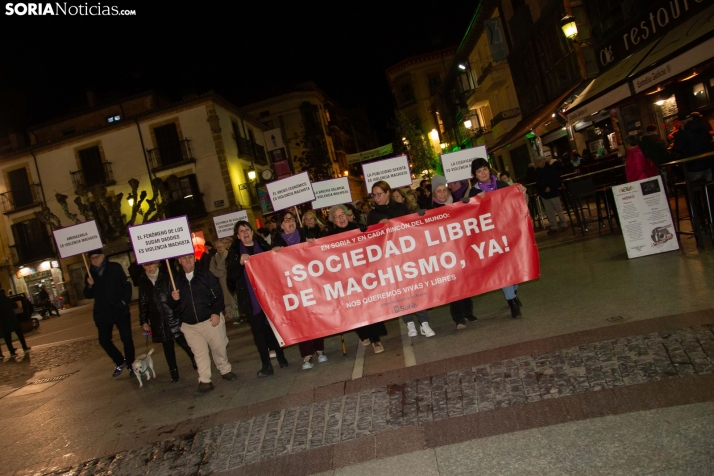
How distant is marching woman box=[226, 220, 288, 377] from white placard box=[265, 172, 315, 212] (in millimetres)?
1522

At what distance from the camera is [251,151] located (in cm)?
3953

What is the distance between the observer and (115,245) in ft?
105

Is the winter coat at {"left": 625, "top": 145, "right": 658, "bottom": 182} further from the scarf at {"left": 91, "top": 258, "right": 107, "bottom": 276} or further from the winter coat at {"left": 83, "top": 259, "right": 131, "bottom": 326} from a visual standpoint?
the scarf at {"left": 91, "top": 258, "right": 107, "bottom": 276}

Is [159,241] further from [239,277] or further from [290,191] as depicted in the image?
[290,191]

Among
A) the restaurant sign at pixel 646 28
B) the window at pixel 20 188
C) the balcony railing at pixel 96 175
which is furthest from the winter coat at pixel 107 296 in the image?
the window at pixel 20 188

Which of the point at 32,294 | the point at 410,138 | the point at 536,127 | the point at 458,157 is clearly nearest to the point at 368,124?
the point at 410,138

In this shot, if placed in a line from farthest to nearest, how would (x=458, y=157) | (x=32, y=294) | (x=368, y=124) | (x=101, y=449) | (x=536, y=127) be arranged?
1. (x=368, y=124)
2. (x=32, y=294)
3. (x=536, y=127)
4. (x=458, y=157)
5. (x=101, y=449)

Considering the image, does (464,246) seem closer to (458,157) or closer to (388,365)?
(388,365)

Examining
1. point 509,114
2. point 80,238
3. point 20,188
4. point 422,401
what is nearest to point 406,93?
point 509,114

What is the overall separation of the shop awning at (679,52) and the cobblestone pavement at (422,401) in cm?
856

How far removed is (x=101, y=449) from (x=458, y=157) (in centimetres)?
675

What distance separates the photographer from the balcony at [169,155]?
1337 inches

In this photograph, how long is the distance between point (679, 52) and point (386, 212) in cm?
879

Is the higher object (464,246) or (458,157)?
(458,157)
